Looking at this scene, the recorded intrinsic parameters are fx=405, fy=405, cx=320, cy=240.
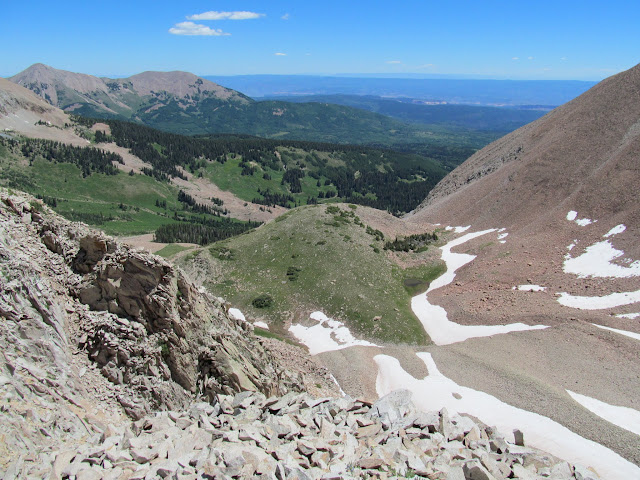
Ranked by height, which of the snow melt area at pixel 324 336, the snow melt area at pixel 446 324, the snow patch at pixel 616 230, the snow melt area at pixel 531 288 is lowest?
the snow melt area at pixel 324 336

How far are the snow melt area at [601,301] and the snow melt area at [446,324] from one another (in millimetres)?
6048

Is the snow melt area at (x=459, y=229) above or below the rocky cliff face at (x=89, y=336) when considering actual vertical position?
below

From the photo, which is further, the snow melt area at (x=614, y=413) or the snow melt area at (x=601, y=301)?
the snow melt area at (x=601, y=301)

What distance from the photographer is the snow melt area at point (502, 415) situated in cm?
2508

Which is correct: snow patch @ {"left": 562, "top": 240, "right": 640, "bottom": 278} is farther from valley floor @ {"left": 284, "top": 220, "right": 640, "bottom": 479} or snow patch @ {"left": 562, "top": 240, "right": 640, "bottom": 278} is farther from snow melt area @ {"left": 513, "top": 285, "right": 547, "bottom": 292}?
snow melt area @ {"left": 513, "top": 285, "right": 547, "bottom": 292}

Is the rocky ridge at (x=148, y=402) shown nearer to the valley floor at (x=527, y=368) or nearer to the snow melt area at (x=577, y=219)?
the valley floor at (x=527, y=368)

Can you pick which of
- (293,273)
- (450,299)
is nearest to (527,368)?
(450,299)

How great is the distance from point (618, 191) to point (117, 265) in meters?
67.5

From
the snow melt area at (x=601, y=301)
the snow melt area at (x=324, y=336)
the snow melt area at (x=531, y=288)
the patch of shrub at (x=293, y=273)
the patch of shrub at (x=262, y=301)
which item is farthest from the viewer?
the patch of shrub at (x=293, y=273)

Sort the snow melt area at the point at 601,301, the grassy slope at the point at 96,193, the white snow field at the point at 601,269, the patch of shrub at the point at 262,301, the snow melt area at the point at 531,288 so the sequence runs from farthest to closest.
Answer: the grassy slope at the point at 96,193, the patch of shrub at the point at 262,301, the snow melt area at the point at 531,288, the white snow field at the point at 601,269, the snow melt area at the point at 601,301

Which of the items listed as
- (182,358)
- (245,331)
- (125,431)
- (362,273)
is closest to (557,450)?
(245,331)

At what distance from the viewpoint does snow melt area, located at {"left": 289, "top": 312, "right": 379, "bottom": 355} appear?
44.7 meters

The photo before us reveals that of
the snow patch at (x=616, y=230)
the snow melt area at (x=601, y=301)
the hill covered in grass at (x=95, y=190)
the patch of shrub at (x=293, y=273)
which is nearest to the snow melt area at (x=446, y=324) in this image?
the snow melt area at (x=601, y=301)

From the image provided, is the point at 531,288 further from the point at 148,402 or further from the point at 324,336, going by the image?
the point at 148,402
